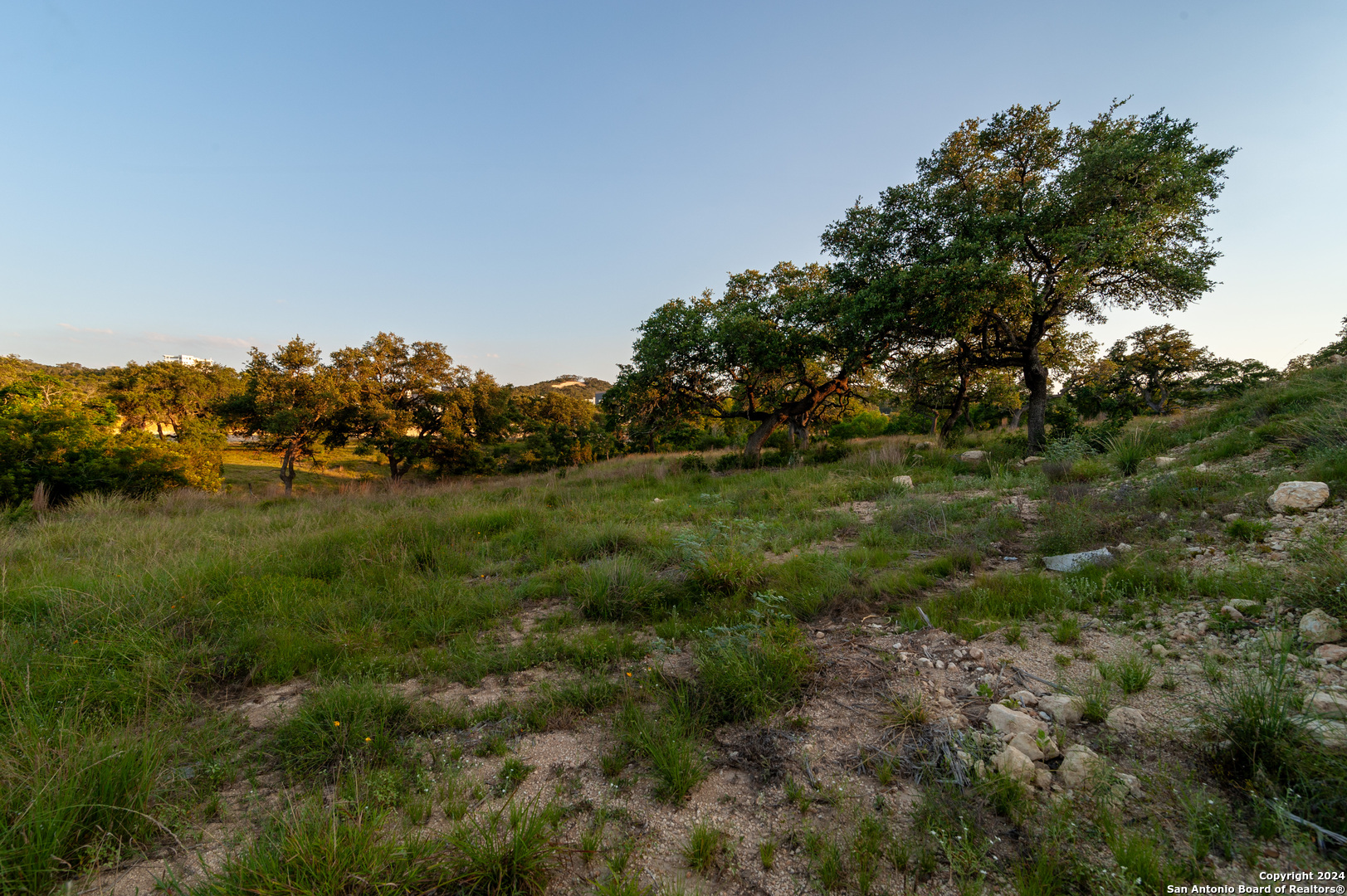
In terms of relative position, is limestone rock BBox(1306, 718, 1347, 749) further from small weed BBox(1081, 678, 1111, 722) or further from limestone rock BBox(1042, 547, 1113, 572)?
limestone rock BBox(1042, 547, 1113, 572)

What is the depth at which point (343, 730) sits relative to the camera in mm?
2762

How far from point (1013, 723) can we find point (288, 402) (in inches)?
1248

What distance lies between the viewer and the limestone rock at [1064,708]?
8.08ft

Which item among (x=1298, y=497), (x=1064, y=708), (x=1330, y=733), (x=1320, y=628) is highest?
(x=1298, y=497)

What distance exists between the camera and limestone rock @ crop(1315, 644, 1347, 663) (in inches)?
98.3

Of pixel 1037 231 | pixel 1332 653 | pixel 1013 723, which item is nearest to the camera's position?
pixel 1013 723

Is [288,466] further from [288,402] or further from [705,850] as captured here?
[705,850]

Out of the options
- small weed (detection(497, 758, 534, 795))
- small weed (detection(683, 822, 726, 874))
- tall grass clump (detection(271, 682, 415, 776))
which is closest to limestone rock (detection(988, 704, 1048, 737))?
small weed (detection(683, 822, 726, 874))

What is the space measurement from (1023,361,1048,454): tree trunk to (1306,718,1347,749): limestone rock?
1185 centimetres

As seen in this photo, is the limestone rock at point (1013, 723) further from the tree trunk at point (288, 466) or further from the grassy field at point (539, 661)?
the tree trunk at point (288, 466)

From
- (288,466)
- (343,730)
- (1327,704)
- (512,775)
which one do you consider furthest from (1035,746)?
(288,466)

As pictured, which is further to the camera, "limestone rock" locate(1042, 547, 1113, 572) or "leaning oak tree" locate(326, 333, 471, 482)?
"leaning oak tree" locate(326, 333, 471, 482)

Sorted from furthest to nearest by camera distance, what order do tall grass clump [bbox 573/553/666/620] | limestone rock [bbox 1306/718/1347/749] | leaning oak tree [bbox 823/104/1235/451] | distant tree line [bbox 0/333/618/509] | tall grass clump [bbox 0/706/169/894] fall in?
distant tree line [bbox 0/333/618/509] < leaning oak tree [bbox 823/104/1235/451] < tall grass clump [bbox 573/553/666/620] < limestone rock [bbox 1306/718/1347/749] < tall grass clump [bbox 0/706/169/894]

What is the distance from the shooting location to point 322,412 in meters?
25.0
